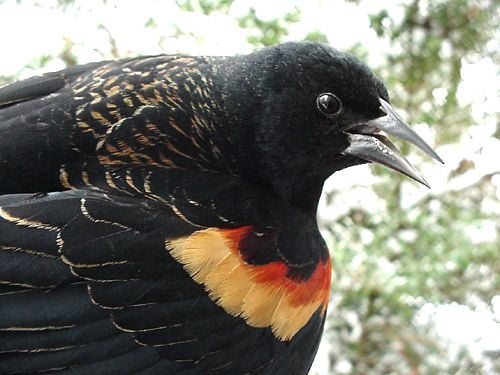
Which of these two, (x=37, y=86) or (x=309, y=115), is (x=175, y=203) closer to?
(x=309, y=115)

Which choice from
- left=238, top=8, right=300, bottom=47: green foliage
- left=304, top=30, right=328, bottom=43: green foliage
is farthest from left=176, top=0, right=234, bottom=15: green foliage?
left=304, top=30, right=328, bottom=43: green foliage

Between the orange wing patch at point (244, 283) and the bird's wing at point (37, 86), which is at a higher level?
the bird's wing at point (37, 86)

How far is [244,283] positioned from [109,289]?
28 centimetres

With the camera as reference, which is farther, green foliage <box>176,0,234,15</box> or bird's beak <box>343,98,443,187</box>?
green foliage <box>176,0,234,15</box>

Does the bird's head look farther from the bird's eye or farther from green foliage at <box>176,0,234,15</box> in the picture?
green foliage at <box>176,0,234,15</box>

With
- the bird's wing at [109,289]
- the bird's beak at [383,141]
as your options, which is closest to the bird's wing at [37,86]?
the bird's wing at [109,289]

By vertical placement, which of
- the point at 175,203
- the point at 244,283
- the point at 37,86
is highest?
the point at 37,86

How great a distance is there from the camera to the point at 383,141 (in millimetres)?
1471

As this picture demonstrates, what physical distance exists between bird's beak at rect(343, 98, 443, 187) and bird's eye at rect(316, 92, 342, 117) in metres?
0.05

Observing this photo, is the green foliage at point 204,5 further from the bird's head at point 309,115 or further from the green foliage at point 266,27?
the bird's head at point 309,115

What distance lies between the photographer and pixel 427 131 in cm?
273

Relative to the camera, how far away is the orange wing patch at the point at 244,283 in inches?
54.6

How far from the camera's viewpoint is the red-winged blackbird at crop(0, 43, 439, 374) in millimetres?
1303

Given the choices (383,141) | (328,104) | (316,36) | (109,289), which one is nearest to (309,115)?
(328,104)
